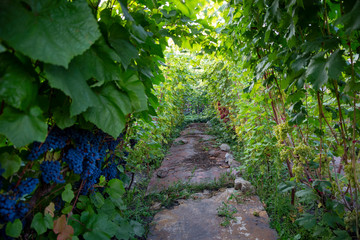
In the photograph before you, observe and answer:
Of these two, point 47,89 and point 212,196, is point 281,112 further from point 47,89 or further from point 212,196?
point 47,89

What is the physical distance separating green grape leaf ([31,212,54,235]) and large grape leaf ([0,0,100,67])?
0.63 m

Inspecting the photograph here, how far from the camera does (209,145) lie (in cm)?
605

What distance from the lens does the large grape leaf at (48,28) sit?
1.65 feet

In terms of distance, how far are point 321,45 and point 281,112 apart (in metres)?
1.25

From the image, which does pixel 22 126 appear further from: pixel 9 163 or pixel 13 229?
pixel 13 229

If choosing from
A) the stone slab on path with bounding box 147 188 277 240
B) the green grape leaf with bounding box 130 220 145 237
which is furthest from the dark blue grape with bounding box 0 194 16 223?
the stone slab on path with bounding box 147 188 277 240

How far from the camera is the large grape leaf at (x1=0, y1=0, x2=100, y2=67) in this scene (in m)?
0.50

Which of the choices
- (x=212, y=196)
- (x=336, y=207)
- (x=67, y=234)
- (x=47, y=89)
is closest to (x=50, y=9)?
(x=47, y=89)

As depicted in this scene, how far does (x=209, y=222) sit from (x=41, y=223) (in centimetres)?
188

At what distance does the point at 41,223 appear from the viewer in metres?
0.82

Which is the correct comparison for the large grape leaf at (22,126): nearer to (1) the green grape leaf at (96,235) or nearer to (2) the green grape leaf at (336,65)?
(1) the green grape leaf at (96,235)

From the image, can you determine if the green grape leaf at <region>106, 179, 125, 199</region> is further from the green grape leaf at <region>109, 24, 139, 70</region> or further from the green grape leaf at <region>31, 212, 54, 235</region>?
the green grape leaf at <region>109, 24, 139, 70</region>

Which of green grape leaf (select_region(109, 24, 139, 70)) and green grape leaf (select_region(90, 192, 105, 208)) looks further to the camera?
green grape leaf (select_region(90, 192, 105, 208))

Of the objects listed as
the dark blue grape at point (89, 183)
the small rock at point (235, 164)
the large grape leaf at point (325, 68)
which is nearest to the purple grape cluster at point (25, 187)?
the dark blue grape at point (89, 183)
